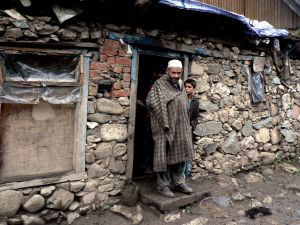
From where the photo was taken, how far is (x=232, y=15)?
185 inches

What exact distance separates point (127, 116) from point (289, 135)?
4080mm

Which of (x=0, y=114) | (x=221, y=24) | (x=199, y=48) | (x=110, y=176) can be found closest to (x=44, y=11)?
(x=0, y=114)

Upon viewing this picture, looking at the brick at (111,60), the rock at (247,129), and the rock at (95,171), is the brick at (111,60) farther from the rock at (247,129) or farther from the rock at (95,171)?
the rock at (247,129)

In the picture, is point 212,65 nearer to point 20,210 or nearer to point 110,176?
point 110,176

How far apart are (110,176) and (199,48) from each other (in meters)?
2.47

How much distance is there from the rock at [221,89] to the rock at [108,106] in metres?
1.92

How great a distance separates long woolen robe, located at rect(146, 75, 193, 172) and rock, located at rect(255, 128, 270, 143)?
8.07 ft

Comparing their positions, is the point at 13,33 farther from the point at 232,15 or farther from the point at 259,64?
the point at 259,64

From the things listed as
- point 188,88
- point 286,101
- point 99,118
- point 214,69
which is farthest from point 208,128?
point 286,101

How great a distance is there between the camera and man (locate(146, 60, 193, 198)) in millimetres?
3801

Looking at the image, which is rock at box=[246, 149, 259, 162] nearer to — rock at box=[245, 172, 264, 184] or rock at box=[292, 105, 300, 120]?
rock at box=[245, 172, 264, 184]

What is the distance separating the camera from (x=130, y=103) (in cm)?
410

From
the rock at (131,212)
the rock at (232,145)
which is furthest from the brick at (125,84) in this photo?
the rock at (232,145)

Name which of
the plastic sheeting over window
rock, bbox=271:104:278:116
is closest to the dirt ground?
rock, bbox=271:104:278:116
